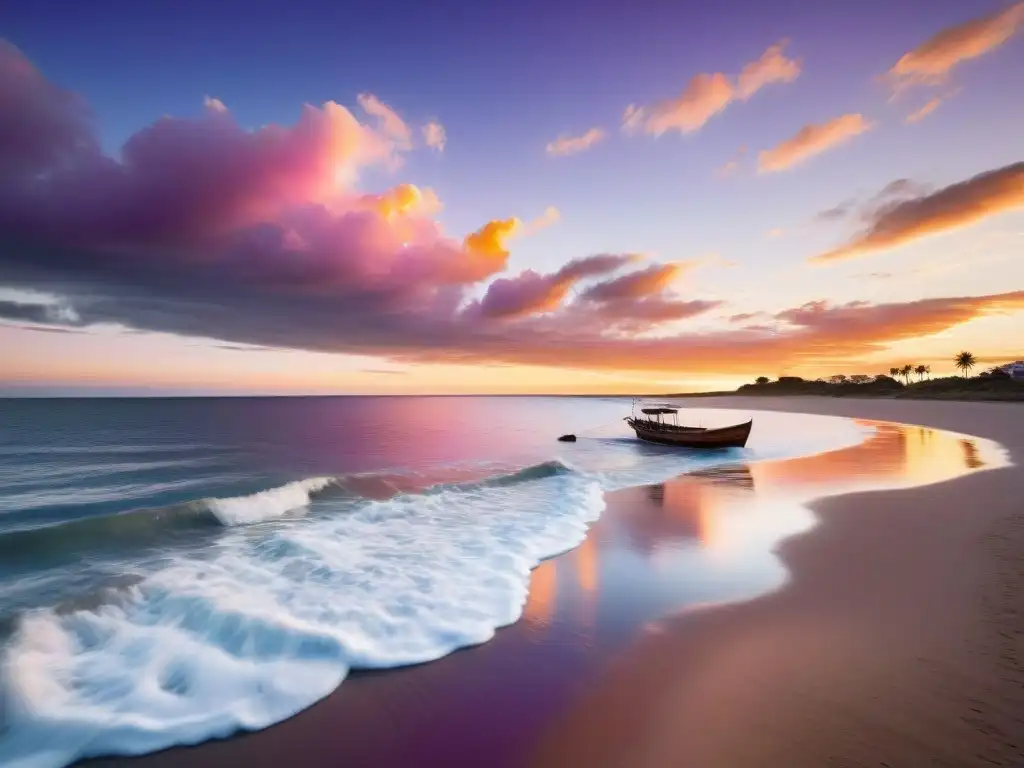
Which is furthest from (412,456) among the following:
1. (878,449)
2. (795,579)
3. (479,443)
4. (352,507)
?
(878,449)

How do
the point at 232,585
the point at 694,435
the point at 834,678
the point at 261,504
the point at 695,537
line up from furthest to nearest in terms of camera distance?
the point at 694,435 → the point at 261,504 → the point at 695,537 → the point at 232,585 → the point at 834,678

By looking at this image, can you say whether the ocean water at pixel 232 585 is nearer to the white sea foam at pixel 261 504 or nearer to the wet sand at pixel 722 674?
the white sea foam at pixel 261 504

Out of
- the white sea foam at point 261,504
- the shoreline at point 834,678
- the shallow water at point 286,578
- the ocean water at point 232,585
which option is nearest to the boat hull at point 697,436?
the shallow water at point 286,578

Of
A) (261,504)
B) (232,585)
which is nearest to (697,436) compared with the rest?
(261,504)

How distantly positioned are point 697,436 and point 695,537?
29.3 meters

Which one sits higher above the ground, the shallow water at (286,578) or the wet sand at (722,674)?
the wet sand at (722,674)

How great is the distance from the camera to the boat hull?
3825 cm

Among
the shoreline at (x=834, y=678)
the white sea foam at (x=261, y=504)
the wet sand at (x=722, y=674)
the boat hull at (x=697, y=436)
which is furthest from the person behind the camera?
the boat hull at (x=697, y=436)

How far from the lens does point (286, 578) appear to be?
10.7 meters

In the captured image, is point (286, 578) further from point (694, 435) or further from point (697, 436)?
point (694, 435)

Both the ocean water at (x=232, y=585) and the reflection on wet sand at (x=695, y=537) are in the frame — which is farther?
the reflection on wet sand at (x=695, y=537)

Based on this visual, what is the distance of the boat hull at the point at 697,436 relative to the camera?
1506 inches

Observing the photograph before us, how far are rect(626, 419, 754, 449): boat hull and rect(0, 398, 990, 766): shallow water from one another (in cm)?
1290

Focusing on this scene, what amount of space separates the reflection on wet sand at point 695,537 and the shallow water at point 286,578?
9cm
